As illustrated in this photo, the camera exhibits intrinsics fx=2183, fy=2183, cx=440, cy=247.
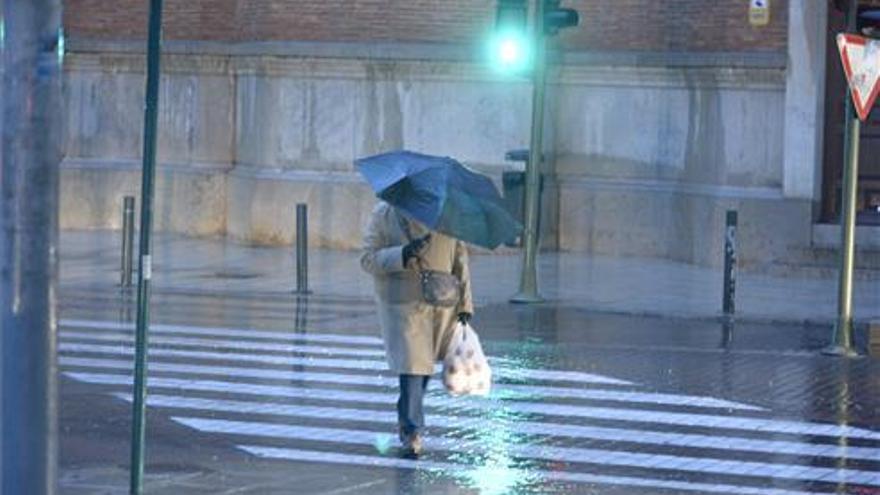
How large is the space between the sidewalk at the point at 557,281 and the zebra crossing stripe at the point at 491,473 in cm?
830

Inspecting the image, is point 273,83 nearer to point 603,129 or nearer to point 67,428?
point 603,129

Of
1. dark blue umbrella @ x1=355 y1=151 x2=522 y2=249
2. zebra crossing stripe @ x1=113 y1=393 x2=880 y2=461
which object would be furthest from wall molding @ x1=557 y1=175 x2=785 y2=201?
dark blue umbrella @ x1=355 y1=151 x2=522 y2=249

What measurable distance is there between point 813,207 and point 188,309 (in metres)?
7.07

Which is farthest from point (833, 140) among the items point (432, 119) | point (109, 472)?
point (109, 472)

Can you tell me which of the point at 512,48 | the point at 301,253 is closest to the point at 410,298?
the point at 512,48

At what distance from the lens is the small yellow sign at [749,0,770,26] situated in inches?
936

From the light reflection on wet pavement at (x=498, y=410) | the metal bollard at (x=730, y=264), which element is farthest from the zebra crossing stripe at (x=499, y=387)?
the metal bollard at (x=730, y=264)

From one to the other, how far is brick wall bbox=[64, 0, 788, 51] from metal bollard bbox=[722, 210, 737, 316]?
420 cm

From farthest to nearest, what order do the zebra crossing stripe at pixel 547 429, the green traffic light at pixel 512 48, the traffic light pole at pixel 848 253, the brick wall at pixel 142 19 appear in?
the brick wall at pixel 142 19 < the green traffic light at pixel 512 48 < the traffic light pole at pixel 848 253 < the zebra crossing stripe at pixel 547 429

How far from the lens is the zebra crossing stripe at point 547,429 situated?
43.5 ft

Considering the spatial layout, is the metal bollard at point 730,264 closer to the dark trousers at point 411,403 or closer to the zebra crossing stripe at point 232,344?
the zebra crossing stripe at point 232,344

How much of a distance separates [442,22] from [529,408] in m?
12.1

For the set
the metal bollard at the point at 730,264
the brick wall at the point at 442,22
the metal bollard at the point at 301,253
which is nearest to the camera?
the metal bollard at the point at 730,264

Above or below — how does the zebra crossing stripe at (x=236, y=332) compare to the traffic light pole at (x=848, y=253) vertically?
below
